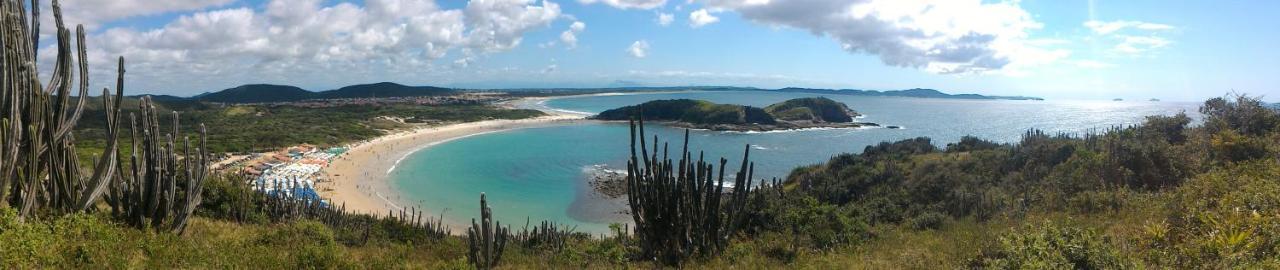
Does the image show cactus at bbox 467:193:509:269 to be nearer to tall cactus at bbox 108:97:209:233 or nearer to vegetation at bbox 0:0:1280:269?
vegetation at bbox 0:0:1280:269

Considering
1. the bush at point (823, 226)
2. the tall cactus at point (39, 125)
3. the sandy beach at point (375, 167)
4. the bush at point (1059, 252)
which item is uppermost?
the tall cactus at point (39, 125)

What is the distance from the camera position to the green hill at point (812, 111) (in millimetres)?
100250

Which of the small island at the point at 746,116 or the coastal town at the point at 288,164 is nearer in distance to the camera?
the coastal town at the point at 288,164

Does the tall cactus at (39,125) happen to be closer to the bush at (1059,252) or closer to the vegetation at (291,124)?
the bush at (1059,252)

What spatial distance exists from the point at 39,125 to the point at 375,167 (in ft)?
146

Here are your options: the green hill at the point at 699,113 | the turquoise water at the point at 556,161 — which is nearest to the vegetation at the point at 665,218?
the turquoise water at the point at 556,161

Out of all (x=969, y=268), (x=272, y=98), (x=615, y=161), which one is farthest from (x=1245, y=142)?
(x=272, y=98)

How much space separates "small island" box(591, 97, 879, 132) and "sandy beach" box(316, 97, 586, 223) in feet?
95.5

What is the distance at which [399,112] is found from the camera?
374 feet

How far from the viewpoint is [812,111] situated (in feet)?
339

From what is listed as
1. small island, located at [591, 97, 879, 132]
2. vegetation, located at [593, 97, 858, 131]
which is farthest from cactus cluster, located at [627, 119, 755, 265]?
small island, located at [591, 97, 879, 132]

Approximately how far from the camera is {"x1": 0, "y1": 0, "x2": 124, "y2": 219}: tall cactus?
721 centimetres

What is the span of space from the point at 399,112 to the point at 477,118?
1666 cm

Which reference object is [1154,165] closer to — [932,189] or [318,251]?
[932,189]
